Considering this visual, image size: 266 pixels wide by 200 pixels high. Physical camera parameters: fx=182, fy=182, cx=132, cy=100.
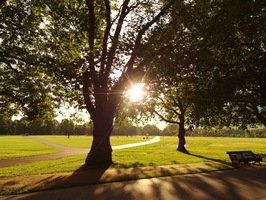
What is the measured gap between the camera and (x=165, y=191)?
669 cm

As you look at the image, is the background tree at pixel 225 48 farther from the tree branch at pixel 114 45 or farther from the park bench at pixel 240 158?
the tree branch at pixel 114 45

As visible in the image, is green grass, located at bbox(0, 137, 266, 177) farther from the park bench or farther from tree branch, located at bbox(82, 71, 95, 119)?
tree branch, located at bbox(82, 71, 95, 119)

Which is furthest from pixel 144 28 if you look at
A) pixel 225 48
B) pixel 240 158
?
pixel 240 158

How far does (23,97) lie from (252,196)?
15.9m

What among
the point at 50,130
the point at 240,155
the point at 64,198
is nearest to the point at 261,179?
the point at 240,155

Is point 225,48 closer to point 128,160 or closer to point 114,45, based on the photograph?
point 114,45

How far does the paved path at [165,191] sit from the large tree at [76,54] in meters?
5.50

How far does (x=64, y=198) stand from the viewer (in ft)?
19.9

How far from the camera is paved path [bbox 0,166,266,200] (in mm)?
6125

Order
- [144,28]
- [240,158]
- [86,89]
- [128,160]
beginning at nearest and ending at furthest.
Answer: [144,28]
[240,158]
[86,89]
[128,160]

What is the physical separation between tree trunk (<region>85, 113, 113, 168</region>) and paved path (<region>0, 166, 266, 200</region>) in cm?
488

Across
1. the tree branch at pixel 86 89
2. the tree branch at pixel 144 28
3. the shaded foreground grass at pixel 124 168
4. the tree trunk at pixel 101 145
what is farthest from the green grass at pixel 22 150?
the tree branch at pixel 144 28

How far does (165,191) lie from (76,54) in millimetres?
9860

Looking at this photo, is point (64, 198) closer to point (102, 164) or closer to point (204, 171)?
point (102, 164)
